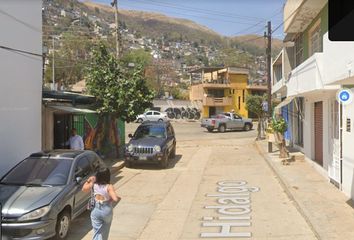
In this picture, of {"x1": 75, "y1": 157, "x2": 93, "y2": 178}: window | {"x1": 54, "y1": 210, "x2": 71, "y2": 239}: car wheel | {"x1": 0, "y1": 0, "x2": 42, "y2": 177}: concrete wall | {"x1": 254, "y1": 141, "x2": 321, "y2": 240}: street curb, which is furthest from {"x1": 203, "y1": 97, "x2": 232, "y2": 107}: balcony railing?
{"x1": 54, "y1": 210, "x2": 71, "y2": 239}: car wheel

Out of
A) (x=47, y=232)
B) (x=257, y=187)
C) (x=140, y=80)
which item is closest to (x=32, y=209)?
(x=47, y=232)

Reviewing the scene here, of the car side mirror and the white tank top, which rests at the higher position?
the white tank top

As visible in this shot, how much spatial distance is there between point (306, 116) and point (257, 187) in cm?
673

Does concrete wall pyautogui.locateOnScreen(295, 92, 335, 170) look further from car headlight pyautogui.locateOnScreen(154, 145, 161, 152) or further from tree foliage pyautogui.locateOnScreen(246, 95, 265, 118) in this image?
tree foliage pyautogui.locateOnScreen(246, 95, 265, 118)

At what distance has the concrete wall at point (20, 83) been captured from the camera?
466 inches

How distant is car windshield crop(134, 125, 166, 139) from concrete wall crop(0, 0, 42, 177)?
585 cm

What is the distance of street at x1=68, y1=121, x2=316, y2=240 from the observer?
896 cm

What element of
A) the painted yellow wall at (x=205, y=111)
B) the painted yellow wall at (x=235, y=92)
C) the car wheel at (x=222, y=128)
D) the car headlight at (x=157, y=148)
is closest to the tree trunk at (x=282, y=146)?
the car headlight at (x=157, y=148)

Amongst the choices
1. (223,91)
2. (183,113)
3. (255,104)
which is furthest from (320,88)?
(223,91)

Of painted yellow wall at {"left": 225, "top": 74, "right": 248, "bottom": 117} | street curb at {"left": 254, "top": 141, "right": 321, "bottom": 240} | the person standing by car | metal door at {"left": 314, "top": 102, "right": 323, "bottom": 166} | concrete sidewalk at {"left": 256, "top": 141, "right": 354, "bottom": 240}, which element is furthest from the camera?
painted yellow wall at {"left": 225, "top": 74, "right": 248, "bottom": 117}

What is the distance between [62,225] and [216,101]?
173 ft

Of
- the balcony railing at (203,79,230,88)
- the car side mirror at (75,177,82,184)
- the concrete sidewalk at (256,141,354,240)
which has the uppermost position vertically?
the balcony railing at (203,79,230,88)

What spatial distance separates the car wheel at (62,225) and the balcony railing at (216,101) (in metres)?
51.4

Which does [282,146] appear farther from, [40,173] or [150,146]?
[40,173]
